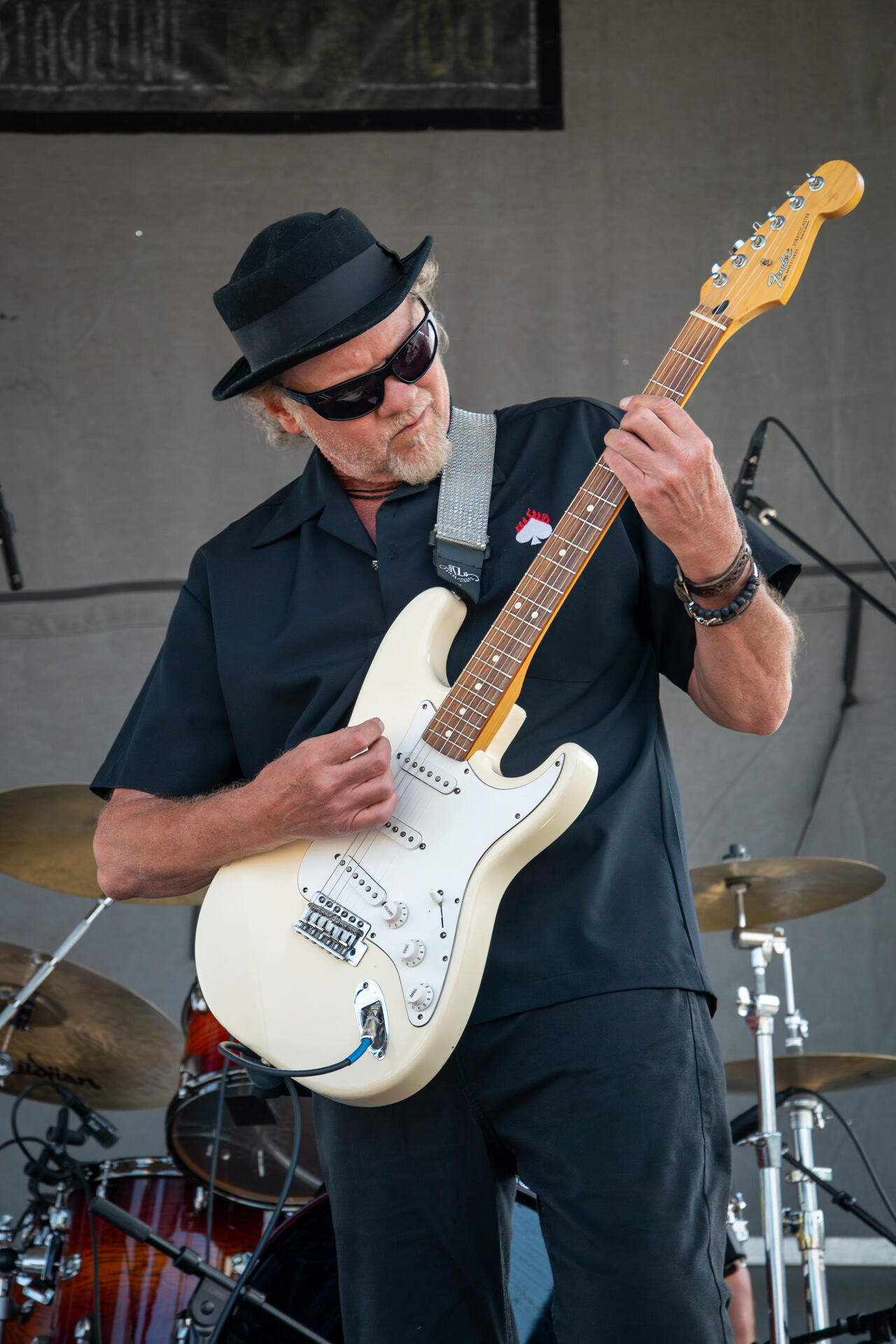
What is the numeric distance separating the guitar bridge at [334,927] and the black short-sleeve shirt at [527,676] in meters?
0.17

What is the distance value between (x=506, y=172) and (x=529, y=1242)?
3.66 metres

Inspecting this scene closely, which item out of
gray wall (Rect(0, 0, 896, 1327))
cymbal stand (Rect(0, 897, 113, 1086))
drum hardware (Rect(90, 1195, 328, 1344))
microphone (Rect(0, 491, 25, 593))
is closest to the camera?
drum hardware (Rect(90, 1195, 328, 1344))

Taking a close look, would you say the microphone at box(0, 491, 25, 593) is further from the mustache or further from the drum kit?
the mustache

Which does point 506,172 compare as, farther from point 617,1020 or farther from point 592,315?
point 617,1020

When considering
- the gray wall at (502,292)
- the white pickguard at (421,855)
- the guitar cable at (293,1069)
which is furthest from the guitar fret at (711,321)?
the gray wall at (502,292)

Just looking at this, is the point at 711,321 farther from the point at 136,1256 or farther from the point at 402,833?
the point at 136,1256

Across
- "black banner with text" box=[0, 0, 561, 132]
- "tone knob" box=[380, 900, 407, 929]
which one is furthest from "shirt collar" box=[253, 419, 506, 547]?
"black banner with text" box=[0, 0, 561, 132]

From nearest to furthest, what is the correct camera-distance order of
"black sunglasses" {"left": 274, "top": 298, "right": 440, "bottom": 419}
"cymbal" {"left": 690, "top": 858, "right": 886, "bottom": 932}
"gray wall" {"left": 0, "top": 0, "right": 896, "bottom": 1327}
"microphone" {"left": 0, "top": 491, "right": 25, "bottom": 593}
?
"black sunglasses" {"left": 274, "top": 298, "right": 440, "bottom": 419} < "cymbal" {"left": 690, "top": 858, "right": 886, "bottom": 932} < "microphone" {"left": 0, "top": 491, "right": 25, "bottom": 593} < "gray wall" {"left": 0, "top": 0, "right": 896, "bottom": 1327}

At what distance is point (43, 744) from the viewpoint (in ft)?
14.6

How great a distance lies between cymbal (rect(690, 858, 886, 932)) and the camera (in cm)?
303

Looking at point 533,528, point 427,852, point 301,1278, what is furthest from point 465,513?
point 301,1278

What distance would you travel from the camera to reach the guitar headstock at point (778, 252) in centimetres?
173

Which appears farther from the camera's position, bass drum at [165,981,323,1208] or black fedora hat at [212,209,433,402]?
bass drum at [165,981,323,1208]

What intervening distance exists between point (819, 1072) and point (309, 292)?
2.54 m
